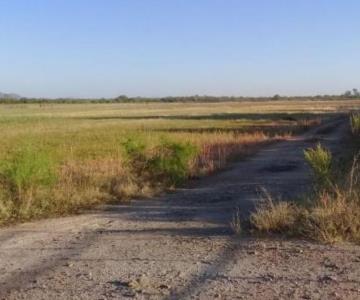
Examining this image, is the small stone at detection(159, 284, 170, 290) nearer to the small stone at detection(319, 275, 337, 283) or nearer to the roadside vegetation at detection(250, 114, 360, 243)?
the small stone at detection(319, 275, 337, 283)

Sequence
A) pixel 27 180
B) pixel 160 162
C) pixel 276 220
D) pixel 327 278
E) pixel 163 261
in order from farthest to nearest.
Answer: pixel 160 162 < pixel 27 180 < pixel 276 220 < pixel 163 261 < pixel 327 278

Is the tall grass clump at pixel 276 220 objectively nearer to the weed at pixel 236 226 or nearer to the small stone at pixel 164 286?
the weed at pixel 236 226

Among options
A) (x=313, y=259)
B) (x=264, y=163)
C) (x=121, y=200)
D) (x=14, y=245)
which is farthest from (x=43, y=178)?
(x=264, y=163)

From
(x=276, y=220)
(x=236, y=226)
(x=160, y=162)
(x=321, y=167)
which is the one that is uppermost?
(x=321, y=167)

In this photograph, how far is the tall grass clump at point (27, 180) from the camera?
10.7 meters

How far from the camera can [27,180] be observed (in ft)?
37.7

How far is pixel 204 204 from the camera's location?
1173cm

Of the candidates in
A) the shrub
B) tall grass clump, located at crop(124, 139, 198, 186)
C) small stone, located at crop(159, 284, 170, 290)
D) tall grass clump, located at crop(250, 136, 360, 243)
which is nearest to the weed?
tall grass clump, located at crop(250, 136, 360, 243)

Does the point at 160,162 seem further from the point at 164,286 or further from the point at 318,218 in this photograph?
the point at 164,286

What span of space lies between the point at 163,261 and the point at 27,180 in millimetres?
5024

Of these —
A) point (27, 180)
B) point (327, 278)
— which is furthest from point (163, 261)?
point (27, 180)

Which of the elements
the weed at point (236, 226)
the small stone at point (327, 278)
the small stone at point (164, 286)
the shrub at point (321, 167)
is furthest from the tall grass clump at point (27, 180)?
the small stone at point (327, 278)

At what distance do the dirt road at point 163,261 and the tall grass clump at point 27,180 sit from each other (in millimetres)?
882

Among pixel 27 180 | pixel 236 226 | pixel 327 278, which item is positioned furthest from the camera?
pixel 27 180
